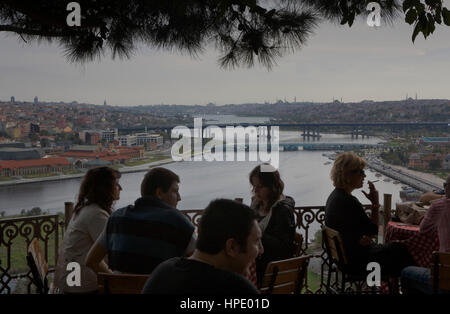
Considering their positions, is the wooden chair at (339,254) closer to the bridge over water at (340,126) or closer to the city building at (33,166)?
the bridge over water at (340,126)

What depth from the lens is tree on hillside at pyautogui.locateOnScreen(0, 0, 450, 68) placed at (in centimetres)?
371

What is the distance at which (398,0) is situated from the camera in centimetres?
371

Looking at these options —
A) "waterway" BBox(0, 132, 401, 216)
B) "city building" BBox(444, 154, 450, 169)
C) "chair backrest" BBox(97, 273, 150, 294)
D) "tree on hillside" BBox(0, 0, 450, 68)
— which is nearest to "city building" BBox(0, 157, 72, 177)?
"waterway" BBox(0, 132, 401, 216)

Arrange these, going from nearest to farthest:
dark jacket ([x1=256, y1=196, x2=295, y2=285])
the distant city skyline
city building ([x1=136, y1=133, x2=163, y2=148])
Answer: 1. dark jacket ([x1=256, y1=196, x2=295, y2=285])
2. city building ([x1=136, y1=133, x2=163, y2=148])
3. the distant city skyline

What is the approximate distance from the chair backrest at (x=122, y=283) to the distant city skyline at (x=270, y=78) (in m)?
5.05

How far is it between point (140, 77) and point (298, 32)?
4.17 metres

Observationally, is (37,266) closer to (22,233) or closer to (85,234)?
(85,234)

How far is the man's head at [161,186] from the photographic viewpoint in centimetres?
277

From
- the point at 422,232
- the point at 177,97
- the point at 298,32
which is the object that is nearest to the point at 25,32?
the point at 298,32

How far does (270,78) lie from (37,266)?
600 cm

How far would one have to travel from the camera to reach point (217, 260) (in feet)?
5.56

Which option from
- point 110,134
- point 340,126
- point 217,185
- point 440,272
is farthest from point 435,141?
point 110,134

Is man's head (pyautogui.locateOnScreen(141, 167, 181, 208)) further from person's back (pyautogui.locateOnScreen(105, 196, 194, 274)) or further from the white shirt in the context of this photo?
the white shirt

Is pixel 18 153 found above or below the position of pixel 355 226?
above
